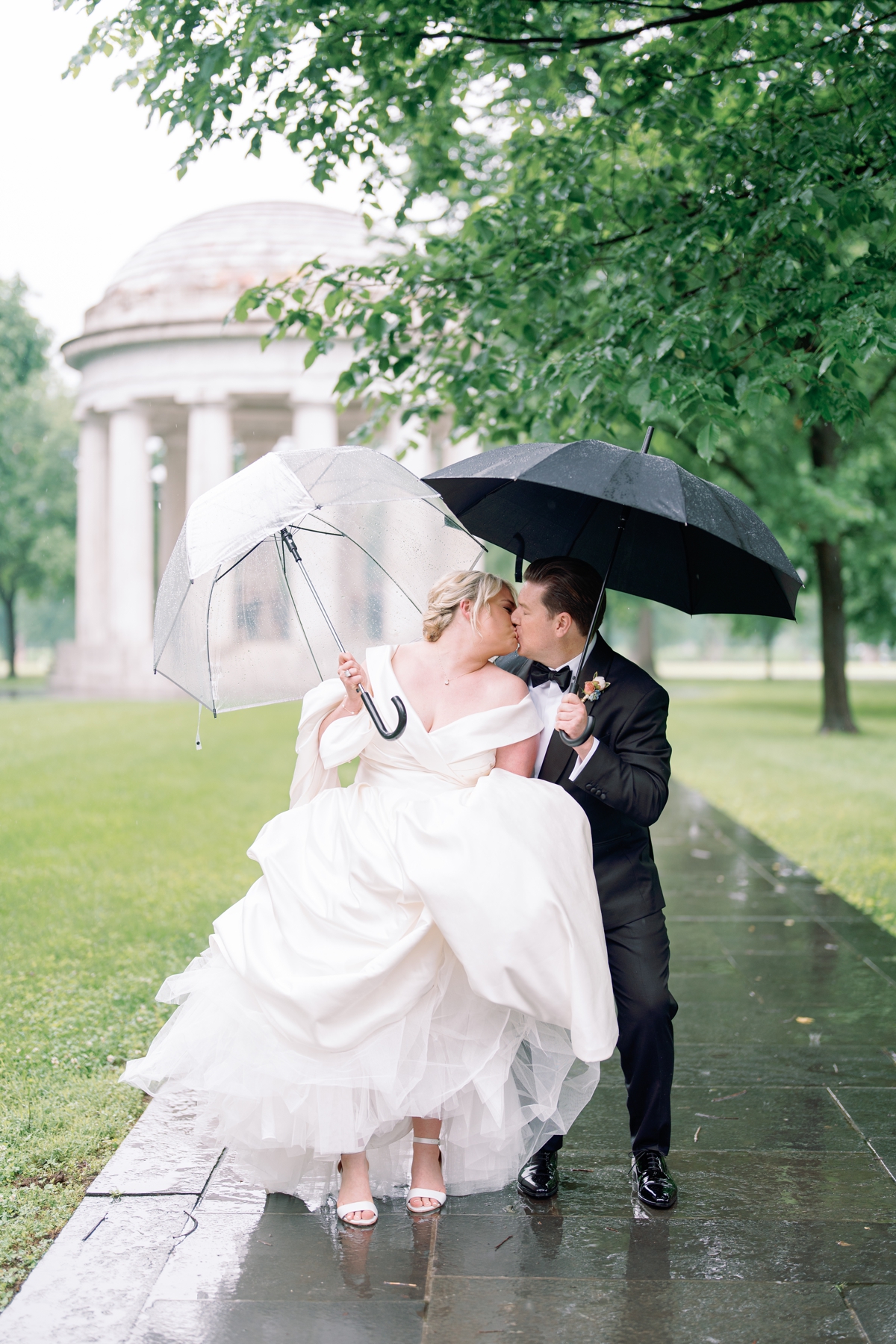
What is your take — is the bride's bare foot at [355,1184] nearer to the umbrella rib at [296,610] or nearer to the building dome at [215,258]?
the umbrella rib at [296,610]

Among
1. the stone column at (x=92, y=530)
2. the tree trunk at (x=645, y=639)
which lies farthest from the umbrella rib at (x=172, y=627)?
the tree trunk at (x=645, y=639)

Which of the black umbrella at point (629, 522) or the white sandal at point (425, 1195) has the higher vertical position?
the black umbrella at point (629, 522)

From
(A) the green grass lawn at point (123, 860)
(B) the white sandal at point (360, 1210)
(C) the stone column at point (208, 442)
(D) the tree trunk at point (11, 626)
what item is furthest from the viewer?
(D) the tree trunk at point (11, 626)

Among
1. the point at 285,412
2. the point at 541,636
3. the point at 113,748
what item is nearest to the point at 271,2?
the point at 541,636

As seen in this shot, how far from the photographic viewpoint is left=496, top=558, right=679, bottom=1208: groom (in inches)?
157

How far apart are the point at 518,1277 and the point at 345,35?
21.0 feet

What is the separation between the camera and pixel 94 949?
768cm

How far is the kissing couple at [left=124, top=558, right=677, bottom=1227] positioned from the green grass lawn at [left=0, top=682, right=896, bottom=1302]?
929mm

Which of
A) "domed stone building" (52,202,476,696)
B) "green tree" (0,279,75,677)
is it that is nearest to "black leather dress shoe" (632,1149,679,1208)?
"domed stone building" (52,202,476,696)

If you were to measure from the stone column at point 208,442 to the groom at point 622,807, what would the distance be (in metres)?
33.2

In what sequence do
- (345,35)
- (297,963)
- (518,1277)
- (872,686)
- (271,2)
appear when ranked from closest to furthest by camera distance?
(518,1277) < (297,963) < (271,2) < (345,35) < (872,686)

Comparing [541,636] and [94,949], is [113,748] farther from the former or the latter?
[541,636]

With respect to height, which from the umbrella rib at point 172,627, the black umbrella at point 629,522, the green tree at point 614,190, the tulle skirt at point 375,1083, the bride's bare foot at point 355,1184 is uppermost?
the green tree at point 614,190

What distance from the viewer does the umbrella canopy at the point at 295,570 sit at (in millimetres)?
3941
